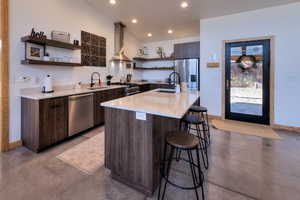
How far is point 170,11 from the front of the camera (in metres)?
3.96

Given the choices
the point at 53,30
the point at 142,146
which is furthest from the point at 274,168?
the point at 53,30

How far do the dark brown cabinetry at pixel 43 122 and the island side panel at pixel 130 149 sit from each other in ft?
4.51

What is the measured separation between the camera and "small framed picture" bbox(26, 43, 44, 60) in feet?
8.85

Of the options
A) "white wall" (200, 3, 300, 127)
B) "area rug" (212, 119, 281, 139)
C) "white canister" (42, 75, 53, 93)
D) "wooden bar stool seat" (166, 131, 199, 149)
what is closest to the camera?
"wooden bar stool seat" (166, 131, 199, 149)

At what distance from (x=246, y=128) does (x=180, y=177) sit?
2.77 meters

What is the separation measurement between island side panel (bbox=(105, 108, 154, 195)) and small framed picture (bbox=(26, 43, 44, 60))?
211 centimetres

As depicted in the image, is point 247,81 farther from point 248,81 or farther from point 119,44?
point 119,44

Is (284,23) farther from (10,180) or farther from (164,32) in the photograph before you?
(10,180)

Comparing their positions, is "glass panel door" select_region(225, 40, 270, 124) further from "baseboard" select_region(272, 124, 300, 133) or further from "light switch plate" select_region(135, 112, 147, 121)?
"light switch plate" select_region(135, 112, 147, 121)

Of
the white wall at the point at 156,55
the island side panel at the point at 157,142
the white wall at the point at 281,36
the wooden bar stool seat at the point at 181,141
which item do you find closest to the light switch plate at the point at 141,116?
the island side panel at the point at 157,142

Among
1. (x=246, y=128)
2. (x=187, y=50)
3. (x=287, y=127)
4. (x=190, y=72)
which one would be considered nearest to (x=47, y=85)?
(x=190, y=72)

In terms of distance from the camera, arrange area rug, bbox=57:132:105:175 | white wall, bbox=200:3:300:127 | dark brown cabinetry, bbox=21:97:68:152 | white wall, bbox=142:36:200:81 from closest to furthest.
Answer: area rug, bbox=57:132:105:175, dark brown cabinetry, bbox=21:97:68:152, white wall, bbox=200:3:300:127, white wall, bbox=142:36:200:81

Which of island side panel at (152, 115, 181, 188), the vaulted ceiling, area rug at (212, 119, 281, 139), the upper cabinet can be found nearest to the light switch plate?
island side panel at (152, 115, 181, 188)

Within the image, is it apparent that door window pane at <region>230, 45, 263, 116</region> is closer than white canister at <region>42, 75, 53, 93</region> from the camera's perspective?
No
